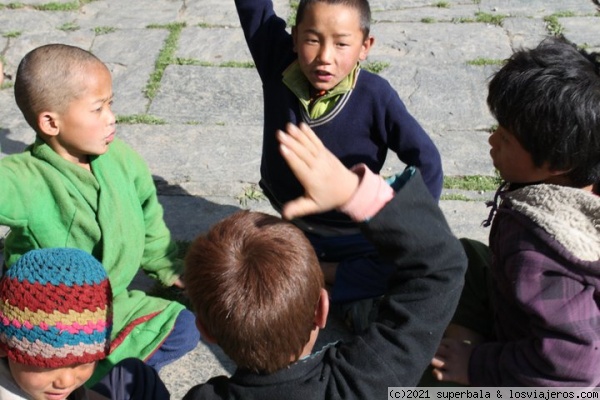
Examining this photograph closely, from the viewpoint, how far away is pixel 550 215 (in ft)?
6.77

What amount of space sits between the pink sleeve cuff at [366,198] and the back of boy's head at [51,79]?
117cm

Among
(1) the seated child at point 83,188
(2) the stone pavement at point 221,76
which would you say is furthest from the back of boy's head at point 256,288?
(2) the stone pavement at point 221,76

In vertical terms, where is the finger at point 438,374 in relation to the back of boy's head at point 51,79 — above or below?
below

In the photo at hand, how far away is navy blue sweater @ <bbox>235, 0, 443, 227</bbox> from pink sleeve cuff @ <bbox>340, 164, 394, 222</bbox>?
113cm

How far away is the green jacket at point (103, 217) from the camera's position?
7.80ft

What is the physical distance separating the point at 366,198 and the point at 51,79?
4.11 ft

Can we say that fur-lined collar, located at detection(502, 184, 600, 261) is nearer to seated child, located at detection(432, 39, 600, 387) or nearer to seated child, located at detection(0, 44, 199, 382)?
seated child, located at detection(432, 39, 600, 387)

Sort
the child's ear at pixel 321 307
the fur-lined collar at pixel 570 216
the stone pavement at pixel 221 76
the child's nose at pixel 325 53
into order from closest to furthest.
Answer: the child's ear at pixel 321 307 → the fur-lined collar at pixel 570 216 → the child's nose at pixel 325 53 → the stone pavement at pixel 221 76

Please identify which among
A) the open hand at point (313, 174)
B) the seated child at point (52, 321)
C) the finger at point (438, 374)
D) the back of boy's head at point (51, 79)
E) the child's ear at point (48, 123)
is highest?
the open hand at point (313, 174)

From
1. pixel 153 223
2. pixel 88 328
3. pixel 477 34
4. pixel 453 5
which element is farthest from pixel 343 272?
pixel 453 5

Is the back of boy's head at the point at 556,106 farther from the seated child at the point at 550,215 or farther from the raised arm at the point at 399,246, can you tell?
the raised arm at the point at 399,246

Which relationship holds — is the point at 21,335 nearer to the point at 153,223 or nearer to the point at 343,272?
the point at 153,223

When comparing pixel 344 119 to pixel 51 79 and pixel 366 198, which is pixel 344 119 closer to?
pixel 51 79

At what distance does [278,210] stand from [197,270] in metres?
1.56
